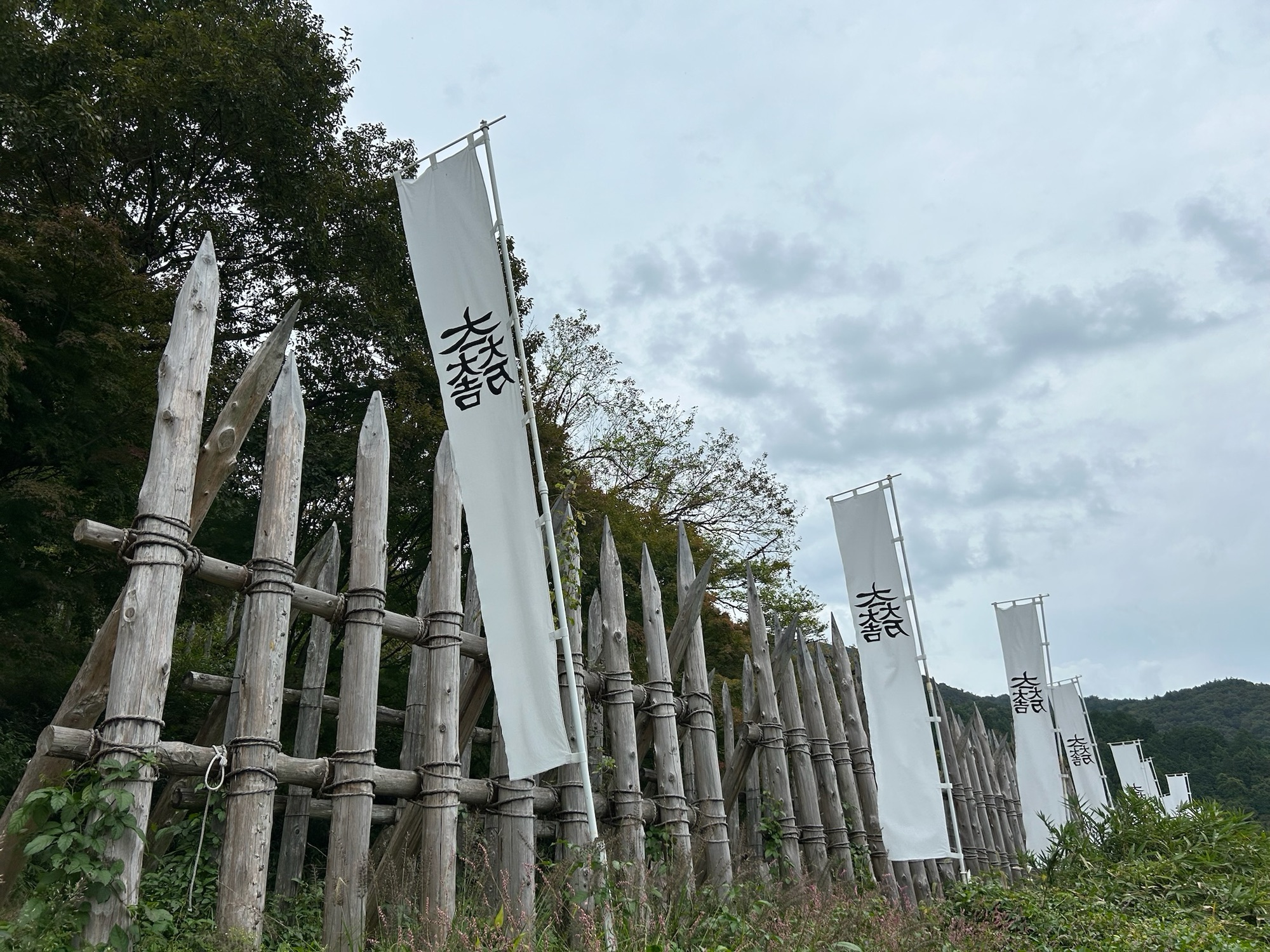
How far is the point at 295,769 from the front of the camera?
4.37 m

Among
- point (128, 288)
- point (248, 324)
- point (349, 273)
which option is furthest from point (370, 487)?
point (248, 324)

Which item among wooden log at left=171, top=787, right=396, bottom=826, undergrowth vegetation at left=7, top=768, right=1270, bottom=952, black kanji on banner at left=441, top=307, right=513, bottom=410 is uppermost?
black kanji on banner at left=441, top=307, right=513, bottom=410

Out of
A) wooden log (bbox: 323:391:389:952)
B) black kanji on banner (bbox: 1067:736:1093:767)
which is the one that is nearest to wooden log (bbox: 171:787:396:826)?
wooden log (bbox: 323:391:389:952)

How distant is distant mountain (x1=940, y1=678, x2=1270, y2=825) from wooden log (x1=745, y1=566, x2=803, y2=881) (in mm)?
13839

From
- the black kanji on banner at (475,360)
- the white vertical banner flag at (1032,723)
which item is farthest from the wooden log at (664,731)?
the white vertical banner flag at (1032,723)

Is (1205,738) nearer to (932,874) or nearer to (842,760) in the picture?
(932,874)

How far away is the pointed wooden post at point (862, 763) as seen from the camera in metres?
9.28

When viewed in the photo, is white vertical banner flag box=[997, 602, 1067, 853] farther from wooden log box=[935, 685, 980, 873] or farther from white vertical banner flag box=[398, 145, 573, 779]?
white vertical banner flag box=[398, 145, 573, 779]

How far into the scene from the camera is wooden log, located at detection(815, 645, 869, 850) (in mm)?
9109

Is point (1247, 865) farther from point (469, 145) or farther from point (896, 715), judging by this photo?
point (469, 145)

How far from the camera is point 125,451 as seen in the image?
7793mm

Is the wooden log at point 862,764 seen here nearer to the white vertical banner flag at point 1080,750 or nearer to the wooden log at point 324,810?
the wooden log at point 324,810

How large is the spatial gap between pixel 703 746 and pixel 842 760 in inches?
110

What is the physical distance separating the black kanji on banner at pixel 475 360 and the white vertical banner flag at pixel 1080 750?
1212cm
